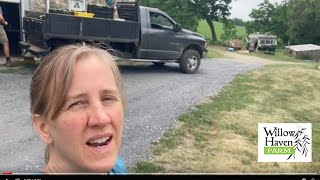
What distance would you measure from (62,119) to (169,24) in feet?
34.8

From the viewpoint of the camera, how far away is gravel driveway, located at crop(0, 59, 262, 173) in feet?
14.1

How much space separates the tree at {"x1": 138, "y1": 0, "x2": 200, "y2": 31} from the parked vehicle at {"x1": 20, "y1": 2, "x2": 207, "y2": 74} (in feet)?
32.8

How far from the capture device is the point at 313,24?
69.6 ft

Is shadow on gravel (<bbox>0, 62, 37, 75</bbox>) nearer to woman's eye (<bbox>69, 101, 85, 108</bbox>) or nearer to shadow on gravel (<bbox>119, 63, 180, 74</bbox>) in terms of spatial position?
shadow on gravel (<bbox>119, 63, 180, 74</bbox>)

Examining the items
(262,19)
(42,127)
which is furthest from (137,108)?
(262,19)

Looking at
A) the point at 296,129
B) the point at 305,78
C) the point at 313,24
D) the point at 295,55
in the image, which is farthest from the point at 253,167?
the point at 295,55

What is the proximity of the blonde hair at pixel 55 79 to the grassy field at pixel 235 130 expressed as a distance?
967 mm

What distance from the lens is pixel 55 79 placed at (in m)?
0.97

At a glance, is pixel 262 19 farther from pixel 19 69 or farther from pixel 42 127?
pixel 42 127

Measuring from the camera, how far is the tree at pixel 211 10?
2656 cm

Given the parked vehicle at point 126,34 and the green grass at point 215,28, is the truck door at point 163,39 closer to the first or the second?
the parked vehicle at point 126,34

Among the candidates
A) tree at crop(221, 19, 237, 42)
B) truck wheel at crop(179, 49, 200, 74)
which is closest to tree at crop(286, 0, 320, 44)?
tree at crop(221, 19, 237, 42)
